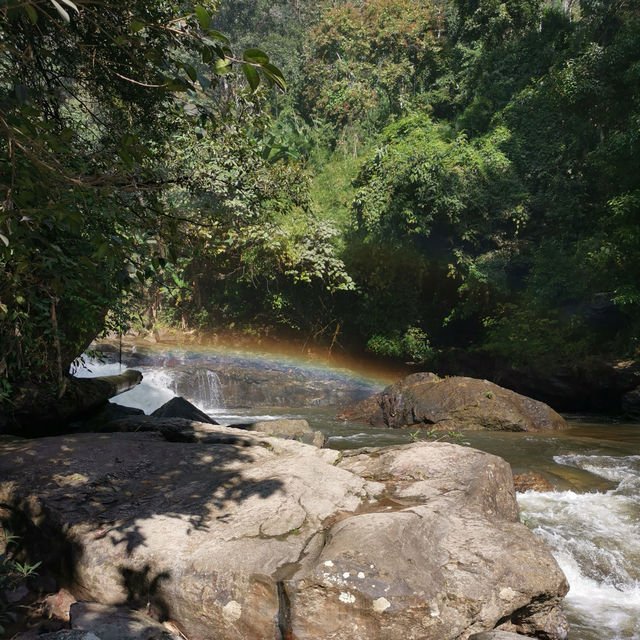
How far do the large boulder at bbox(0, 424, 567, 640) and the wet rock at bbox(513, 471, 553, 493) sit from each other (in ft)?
8.80

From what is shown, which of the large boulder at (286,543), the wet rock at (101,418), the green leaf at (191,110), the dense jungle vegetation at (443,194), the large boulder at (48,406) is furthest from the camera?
the dense jungle vegetation at (443,194)

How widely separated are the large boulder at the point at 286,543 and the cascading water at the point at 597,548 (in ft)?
3.67

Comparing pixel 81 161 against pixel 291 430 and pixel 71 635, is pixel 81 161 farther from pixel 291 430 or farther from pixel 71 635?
pixel 291 430

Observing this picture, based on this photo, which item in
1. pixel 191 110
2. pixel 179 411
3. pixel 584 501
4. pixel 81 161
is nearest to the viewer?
pixel 81 161

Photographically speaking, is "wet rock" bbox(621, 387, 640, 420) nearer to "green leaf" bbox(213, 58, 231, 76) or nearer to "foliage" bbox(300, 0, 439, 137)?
"foliage" bbox(300, 0, 439, 137)

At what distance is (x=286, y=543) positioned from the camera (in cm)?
411

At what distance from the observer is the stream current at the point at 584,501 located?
5.35 meters

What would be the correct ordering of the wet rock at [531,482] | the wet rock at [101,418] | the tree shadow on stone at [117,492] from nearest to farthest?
the tree shadow on stone at [117,492] → the wet rock at [531,482] → the wet rock at [101,418]

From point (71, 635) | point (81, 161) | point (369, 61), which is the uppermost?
point (369, 61)

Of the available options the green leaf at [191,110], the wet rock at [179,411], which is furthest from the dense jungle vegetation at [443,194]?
the wet rock at [179,411]

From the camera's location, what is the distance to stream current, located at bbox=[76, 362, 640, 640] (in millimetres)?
5348

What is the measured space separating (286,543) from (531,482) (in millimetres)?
5153

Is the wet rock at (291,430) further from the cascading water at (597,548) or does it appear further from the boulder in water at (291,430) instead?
the cascading water at (597,548)

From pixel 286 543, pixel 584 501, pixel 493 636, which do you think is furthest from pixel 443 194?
pixel 493 636
